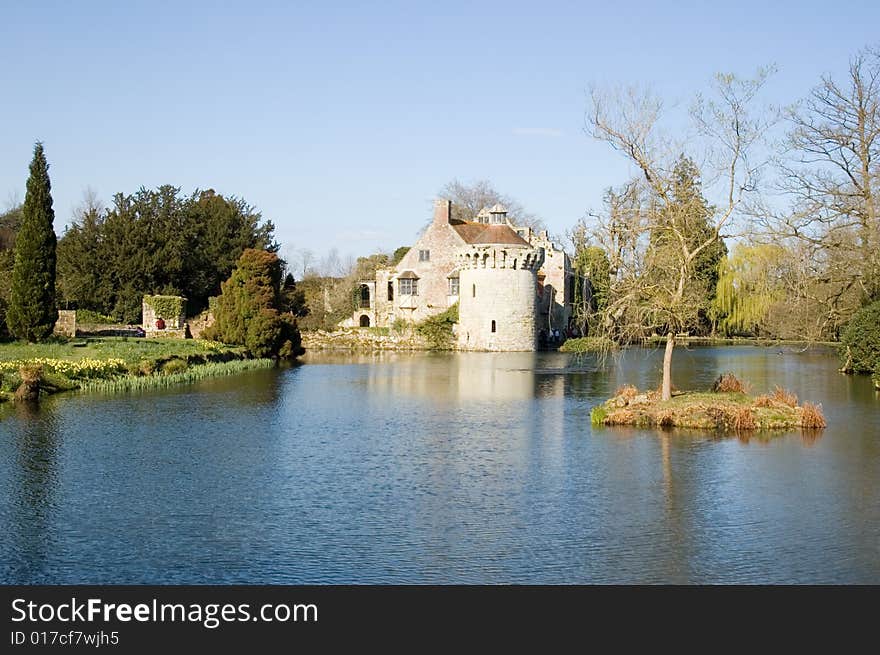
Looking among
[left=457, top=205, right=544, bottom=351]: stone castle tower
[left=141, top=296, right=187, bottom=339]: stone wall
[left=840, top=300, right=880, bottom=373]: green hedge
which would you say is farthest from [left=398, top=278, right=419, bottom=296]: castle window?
[left=840, top=300, right=880, bottom=373]: green hedge

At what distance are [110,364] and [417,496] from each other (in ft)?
56.7

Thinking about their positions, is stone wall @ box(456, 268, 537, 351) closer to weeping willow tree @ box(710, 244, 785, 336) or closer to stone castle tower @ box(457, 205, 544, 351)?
stone castle tower @ box(457, 205, 544, 351)

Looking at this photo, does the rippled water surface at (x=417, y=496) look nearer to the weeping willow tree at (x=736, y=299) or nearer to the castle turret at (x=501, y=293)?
the castle turret at (x=501, y=293)

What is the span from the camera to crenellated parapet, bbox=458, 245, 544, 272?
161 ft

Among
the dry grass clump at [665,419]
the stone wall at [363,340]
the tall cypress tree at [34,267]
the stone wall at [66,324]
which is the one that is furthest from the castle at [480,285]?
the dry grass clump at [665,419]

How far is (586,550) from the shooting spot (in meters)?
11.1

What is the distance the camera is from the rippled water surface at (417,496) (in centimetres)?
1055

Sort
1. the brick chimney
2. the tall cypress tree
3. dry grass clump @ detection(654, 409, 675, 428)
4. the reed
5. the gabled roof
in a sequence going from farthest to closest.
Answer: the brick chimney < the gabled roof < the tall cypress tree < the reed < dry grass clump @ detection(654, 409, 675, 428)

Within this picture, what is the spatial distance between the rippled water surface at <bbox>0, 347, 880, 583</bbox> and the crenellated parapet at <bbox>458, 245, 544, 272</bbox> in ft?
81.3

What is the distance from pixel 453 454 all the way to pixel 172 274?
38335 mm

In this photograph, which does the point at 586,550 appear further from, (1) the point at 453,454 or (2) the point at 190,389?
(2) the point at 190,389

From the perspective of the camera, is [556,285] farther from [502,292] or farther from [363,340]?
[363,340]

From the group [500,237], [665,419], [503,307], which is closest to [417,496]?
[665,419]
